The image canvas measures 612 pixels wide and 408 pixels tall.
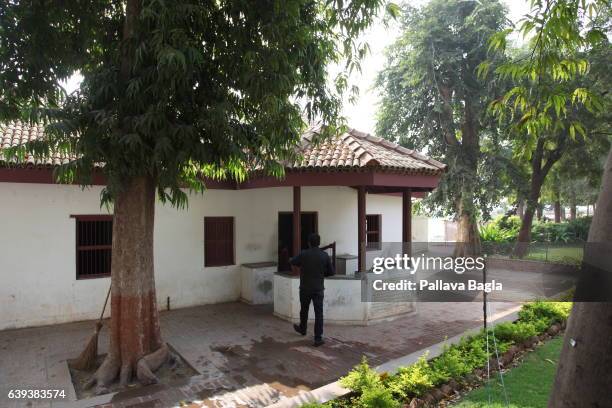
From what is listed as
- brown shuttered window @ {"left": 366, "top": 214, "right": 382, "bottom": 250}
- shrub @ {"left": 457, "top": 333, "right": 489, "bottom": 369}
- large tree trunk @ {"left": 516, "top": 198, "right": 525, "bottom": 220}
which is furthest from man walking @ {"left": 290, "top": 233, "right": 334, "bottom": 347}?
large tree trunk @ {"left": 516, "top": 198, "right": 525, "bottom": 220}

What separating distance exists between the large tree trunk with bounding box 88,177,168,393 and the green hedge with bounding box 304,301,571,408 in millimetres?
2726

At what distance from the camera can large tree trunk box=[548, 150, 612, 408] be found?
7.57 feet

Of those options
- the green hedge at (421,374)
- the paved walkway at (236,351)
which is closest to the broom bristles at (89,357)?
the paved walkway at (236,351)

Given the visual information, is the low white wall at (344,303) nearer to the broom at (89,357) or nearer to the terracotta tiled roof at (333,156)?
the terracotta tiled roof at (333,156)

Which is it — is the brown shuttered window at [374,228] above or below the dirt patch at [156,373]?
above

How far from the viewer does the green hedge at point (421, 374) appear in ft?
13.1

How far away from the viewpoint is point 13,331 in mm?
7355

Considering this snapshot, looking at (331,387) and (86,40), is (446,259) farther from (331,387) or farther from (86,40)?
(86,40)

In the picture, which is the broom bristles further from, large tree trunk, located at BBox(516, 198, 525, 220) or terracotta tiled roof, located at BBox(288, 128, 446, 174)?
large tree trunk, located at BBox(516, 198, 525, 220)

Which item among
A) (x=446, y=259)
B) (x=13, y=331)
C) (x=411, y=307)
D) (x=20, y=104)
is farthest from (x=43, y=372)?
(x=411, y=307)

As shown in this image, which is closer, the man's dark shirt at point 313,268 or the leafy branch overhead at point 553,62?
the leafy branch overhead at point 553,62

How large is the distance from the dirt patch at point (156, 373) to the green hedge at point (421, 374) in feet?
7.61

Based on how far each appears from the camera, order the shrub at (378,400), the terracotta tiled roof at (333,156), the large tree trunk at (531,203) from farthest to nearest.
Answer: the large tree trunk at (531,203) → the terracotta tiled roof at (333,156) → the shrub at (378,400)

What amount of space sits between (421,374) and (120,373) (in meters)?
3.89
